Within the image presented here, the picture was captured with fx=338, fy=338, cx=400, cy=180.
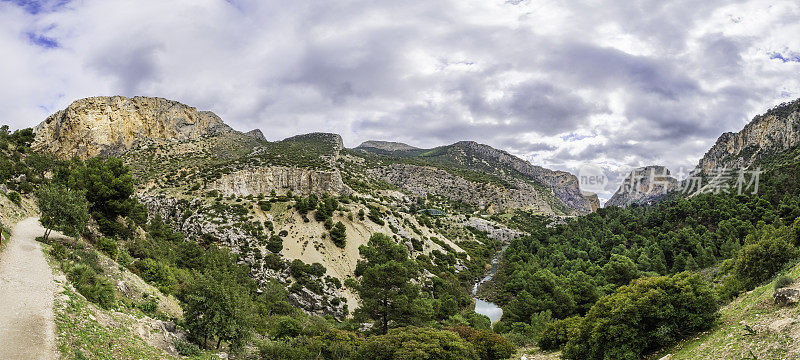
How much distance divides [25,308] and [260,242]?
1531 inches

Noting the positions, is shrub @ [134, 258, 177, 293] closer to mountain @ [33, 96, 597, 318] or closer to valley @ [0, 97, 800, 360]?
valley @ [0, 97, 800, 360]

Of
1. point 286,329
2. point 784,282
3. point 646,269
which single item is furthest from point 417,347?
point 646,269

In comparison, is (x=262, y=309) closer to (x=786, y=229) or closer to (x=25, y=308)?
(x=25, y=308)

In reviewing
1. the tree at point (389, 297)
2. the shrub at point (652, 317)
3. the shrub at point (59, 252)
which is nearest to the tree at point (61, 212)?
the shrub at point (59, 252)

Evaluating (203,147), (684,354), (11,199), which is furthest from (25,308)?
(203,147)

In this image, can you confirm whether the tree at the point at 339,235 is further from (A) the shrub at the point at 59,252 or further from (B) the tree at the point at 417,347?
(A) the shrub at the point at 59,252

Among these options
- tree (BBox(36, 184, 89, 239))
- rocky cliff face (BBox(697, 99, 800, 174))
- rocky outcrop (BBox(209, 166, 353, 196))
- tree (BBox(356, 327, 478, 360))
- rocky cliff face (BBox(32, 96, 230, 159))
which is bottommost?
tree (BBox(356, 327, 478, 360))

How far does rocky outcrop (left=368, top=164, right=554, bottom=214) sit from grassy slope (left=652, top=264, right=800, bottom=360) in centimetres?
11142

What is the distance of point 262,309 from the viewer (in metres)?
34.1

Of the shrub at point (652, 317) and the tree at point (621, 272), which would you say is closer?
the shrub at point (652, 317)

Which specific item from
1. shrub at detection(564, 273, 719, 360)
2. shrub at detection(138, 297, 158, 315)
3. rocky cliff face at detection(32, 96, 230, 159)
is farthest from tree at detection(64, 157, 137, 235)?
A: rocky cliff face at detection(32, 96, 230, 159)

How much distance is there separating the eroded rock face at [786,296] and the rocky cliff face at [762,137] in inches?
4823

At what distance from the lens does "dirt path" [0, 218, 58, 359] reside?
33.8ft

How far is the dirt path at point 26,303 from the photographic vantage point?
10312 millimetres
